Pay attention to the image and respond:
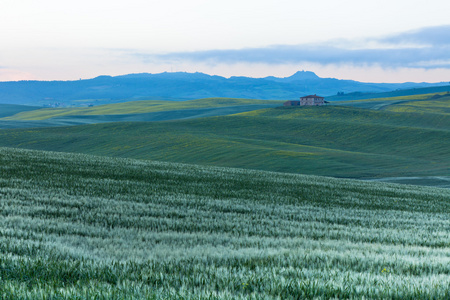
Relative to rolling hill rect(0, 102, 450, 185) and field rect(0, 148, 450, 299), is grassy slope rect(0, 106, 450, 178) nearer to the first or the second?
rolling hill rect(0, 102, 450, 185)

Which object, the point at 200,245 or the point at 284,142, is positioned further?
the point at 284,142

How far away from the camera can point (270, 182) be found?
3072 cm

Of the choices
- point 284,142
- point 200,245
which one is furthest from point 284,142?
point 200,245

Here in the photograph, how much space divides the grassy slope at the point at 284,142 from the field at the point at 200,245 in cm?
5721

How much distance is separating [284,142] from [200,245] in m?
101

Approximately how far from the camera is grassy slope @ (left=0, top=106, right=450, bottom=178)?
267 ft

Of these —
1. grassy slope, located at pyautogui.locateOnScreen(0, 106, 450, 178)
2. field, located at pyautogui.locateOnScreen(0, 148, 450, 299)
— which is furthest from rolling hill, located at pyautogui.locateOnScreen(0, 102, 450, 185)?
field, located at pyautogui.locateOnScreen(0, 148, 450, 299)

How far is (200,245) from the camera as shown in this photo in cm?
999

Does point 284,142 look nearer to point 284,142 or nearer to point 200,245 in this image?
point 284,142

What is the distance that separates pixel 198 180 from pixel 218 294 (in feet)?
74.2

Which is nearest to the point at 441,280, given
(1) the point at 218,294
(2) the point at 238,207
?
(1) the point at 218,294

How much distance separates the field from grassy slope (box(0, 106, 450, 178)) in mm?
57208

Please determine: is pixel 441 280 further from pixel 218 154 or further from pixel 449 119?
pixel 449 119

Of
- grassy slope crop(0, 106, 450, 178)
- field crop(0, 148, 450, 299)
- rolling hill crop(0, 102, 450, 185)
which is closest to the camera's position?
field crop(0, 148, 450, 299)
